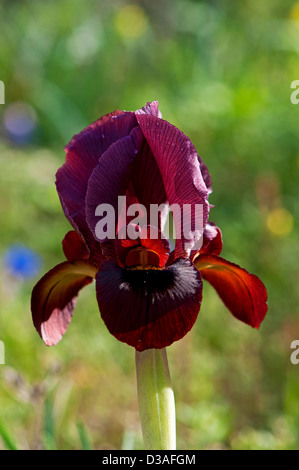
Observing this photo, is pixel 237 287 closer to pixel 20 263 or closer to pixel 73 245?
pixel 73 245

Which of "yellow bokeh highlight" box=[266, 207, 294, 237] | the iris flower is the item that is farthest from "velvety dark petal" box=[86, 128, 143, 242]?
"yellow bokeh highlight" box=[266, 207, 294, 237]

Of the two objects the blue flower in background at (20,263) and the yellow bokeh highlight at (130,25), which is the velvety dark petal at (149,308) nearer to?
the blue flower in background at (20,263)

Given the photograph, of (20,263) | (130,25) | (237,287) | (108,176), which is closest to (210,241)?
→ (237,287)

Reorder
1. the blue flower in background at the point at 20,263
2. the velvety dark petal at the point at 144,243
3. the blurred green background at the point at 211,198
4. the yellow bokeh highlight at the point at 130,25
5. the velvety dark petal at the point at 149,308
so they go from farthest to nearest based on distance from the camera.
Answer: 1. the yellow bokeh highlight at the point at 130,25
2. the blue flower in background at the point at 20,263
3. the blurred green background at the point at 211,198
4. the velvety dark petal at the point at 144,243
5. the velvety dark petal at the point at 149,308

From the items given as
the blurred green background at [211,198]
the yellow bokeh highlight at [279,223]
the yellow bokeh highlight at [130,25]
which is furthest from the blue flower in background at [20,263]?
the yellow bokeh highlight at [130,25]

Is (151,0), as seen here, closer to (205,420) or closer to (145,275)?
(205,420)

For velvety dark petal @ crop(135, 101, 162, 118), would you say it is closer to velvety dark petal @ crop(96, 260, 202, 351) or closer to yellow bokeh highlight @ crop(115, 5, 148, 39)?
velvety dark petal @ crop(96, 260, 202, 351)
